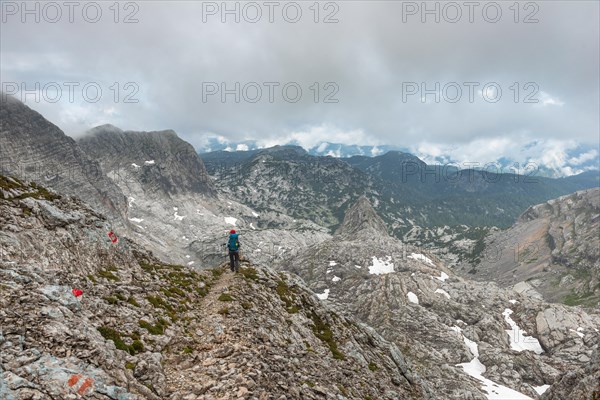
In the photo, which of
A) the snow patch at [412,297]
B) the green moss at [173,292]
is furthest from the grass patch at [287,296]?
the snow patch at [412,297]

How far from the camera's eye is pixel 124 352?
18.4 m

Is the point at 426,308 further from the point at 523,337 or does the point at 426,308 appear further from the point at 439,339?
the point at 523,337

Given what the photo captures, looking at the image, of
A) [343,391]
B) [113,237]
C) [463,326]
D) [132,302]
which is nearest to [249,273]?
[113,237]

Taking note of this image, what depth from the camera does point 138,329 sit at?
71.7ft

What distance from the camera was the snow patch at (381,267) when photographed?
18662 cm

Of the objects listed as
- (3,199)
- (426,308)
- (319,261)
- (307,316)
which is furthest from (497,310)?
(3,199)

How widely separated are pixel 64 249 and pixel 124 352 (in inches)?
493

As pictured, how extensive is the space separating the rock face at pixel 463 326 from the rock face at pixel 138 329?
67.4 metres

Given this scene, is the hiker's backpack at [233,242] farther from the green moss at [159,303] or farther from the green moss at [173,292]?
the green moss at [159,303]

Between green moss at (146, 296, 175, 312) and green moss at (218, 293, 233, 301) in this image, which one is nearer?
green moss at (146, 296, 175, 312)

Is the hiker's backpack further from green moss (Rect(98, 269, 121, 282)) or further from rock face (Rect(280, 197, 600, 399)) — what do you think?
rock face (Rect(280, 197, 600, 399))

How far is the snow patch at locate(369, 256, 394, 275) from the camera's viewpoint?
187 metres

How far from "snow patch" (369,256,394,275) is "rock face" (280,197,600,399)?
1.20 m

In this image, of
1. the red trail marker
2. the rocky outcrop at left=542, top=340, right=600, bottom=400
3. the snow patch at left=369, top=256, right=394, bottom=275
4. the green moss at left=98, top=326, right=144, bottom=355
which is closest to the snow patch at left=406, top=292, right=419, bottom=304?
the snow patch at left=369, top=256, right=394, bottom=275
